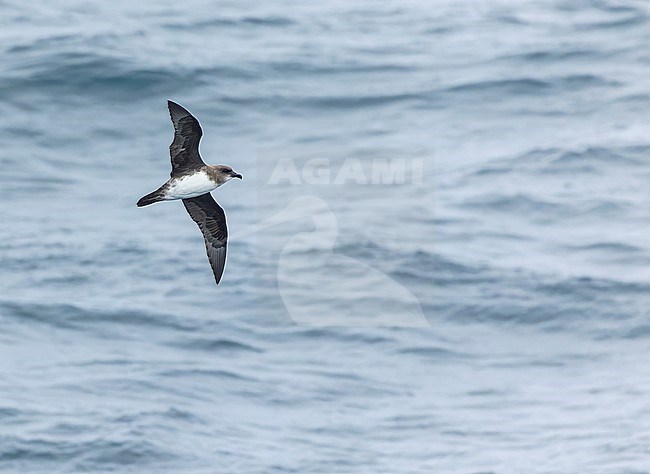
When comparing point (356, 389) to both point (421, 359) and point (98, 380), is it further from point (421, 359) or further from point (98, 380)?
point (98, 380)

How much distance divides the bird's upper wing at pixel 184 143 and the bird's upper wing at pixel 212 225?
4.63ft

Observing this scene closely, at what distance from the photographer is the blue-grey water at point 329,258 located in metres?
20.5

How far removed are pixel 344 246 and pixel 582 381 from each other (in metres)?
5.41

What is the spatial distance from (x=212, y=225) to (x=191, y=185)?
1628 millimetres

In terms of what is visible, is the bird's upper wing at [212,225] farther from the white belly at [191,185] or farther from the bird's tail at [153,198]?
the bird's tail at [153,198]

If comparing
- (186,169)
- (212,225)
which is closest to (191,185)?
(186,169)

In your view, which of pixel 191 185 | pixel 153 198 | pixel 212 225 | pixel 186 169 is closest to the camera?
pixel 153 198

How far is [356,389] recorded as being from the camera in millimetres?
22125

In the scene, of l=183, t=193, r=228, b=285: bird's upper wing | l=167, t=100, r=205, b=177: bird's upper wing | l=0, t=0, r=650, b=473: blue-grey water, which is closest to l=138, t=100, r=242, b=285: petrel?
l=167, t=100, r=205, b=177: bird's upper wing

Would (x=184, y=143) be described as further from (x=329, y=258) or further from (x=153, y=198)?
(x=329, y=258)

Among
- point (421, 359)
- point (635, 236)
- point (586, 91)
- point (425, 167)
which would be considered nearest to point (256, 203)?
point (425, 167)

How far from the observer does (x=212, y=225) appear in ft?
43.1

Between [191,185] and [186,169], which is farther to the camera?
[186,169]

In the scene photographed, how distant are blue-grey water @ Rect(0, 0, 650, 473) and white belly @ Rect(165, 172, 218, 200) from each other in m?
8.04
